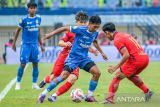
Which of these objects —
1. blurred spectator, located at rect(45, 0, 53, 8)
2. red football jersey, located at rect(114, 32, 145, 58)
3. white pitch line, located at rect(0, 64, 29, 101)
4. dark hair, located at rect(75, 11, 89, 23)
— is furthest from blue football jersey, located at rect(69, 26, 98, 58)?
blurred spectator, located at rect(45, 0, 53, 8)

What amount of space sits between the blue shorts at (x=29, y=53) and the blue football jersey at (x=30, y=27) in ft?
0.49

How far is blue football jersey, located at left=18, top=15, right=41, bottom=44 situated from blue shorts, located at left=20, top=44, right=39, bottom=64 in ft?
0.49

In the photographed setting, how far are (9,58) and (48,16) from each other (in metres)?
8.89

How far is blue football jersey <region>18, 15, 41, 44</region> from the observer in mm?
16828

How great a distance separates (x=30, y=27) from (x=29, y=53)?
2.42 feet

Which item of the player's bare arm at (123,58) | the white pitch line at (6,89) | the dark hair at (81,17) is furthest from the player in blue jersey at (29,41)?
the player's bare arm at (123,58)

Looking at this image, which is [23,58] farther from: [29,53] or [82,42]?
[82,42]

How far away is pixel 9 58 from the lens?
111ft

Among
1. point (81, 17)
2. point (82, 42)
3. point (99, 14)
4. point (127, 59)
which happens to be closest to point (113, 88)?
point (127, 59)

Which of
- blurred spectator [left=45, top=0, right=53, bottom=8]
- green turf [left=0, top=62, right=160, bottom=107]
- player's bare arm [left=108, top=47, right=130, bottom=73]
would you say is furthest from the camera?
blurred spectator [left=45, top=0, right=53, bottom=8]

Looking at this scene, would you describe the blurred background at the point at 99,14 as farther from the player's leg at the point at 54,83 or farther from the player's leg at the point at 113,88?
the player's leg at the point at 113,88

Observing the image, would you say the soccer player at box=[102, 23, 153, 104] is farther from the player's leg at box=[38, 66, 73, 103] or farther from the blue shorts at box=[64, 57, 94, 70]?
the player's leg at box=[38, 66, 73, 103]

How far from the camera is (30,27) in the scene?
16906 millimetres

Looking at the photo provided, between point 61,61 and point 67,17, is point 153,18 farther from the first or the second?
point 61,61
